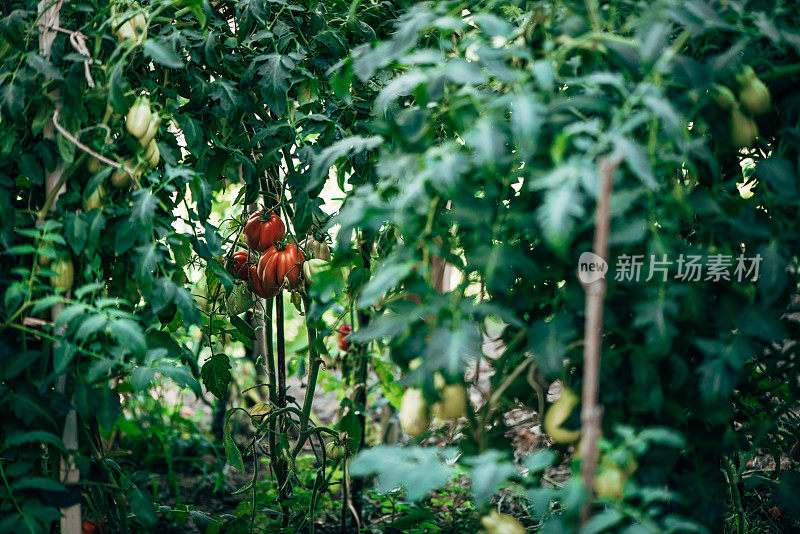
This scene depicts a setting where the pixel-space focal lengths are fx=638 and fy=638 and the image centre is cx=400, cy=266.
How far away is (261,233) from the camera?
162 cm

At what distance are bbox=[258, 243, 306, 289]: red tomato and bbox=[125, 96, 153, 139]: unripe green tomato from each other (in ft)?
1.62

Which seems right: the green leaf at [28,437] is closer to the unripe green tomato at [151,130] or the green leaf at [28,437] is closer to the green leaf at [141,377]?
the green leaf at [141,377]

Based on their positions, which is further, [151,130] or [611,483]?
[151,130]

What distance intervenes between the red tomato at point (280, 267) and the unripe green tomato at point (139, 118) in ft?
1.62

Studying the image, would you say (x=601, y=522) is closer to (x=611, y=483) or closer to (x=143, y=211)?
(x=611, y=483)

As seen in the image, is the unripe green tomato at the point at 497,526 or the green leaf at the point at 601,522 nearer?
the green leaf at the point at 601,522

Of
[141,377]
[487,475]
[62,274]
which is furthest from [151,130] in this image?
[487,475]

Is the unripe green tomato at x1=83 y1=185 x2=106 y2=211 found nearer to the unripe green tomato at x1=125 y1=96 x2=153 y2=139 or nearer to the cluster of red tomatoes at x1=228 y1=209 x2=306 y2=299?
the unripe green tomato at x1=125 y1=96 x2=153 y2=139

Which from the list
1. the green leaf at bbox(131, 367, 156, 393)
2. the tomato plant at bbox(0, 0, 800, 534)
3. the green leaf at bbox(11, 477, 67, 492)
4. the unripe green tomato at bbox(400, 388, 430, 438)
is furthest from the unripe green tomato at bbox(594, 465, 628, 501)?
the green leaf at bbox(11, 477, 67, 492)

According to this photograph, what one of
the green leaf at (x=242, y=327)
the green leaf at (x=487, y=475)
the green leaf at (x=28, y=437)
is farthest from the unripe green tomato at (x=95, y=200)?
the green leaf at (x=487, y=475)

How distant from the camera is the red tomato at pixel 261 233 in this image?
→ 63.9 inches

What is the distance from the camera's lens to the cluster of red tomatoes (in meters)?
1.58

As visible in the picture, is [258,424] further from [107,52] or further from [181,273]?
[107,52]

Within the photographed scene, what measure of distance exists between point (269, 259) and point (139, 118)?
52 centimetres
